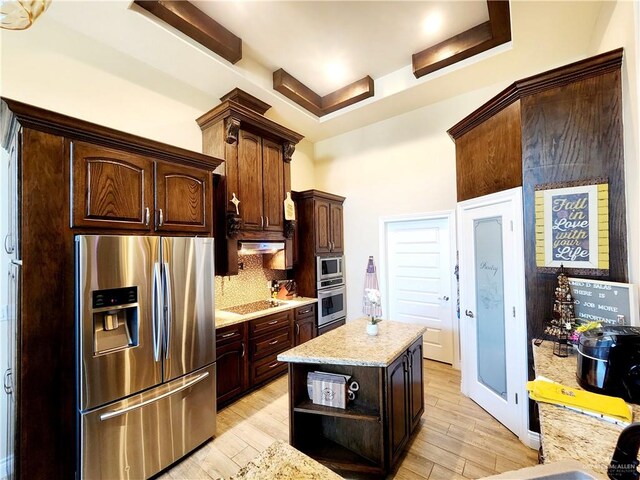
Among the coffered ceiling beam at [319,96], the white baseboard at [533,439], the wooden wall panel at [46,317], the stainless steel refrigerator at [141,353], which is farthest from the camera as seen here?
the coffered ceiling beam at [319,96]

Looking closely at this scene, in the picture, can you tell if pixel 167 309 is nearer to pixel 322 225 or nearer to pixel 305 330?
pixel 305 330

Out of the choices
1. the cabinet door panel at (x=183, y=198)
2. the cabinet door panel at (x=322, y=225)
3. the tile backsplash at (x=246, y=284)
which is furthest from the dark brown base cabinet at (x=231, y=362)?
the cabinet door panel at (x=322, y=225)

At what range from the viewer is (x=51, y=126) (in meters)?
1.72

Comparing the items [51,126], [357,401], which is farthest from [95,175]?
[357,401]

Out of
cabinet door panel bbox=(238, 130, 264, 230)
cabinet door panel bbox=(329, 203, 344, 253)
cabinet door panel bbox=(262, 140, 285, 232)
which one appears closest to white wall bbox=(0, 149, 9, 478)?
cabinet door panel bbox=(238, 130, 264, 230)

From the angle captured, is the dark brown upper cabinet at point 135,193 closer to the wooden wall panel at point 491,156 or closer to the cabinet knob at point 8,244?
the cabinet knob at point 8,244

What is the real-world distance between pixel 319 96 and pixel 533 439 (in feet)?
15.1

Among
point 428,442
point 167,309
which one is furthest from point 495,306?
point 167,309

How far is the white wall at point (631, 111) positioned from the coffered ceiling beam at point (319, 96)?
2.41 metres

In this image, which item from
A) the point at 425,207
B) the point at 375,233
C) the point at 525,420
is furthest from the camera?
the point at 375,233

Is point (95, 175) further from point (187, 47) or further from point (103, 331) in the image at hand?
point (187, 47)

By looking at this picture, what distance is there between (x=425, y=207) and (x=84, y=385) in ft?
13.1

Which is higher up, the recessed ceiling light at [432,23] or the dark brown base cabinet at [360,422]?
the recessed ceiling light at [432,23]

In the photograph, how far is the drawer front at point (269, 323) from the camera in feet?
10.4
